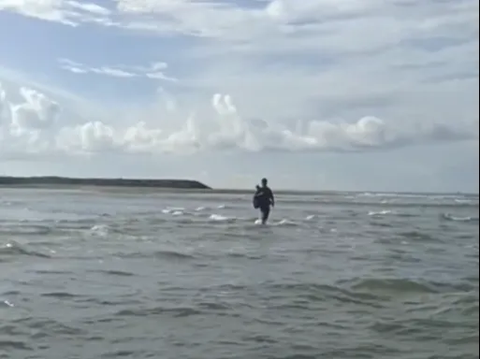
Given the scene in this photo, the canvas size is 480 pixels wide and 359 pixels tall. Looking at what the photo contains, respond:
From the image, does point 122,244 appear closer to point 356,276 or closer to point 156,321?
point 156,321

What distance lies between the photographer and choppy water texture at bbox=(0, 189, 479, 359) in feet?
11.3

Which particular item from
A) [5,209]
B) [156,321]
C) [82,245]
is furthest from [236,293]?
[5,209]

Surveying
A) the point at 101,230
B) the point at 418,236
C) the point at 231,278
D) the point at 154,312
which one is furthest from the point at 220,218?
the point at 418,236

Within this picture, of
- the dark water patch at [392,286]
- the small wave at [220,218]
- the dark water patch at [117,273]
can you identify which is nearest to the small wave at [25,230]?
the dark water patch at [117,273]

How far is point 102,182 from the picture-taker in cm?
353

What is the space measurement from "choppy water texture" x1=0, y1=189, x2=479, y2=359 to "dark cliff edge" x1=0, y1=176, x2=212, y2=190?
99 mm

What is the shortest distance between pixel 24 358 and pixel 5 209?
0.81 meters

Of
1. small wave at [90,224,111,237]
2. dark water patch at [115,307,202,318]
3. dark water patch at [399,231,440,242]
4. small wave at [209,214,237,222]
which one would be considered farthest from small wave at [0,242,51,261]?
dark water patch at [399,231,440,242]

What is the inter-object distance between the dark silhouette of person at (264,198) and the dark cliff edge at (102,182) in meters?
0.24

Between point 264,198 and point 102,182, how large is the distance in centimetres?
77

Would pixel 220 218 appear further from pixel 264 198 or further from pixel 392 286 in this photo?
pixel 392 286

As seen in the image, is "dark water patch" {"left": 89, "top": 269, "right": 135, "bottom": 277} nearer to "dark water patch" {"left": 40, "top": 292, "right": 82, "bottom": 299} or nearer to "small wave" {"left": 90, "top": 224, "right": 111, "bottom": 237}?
"dark water patch" {"left": 40, "top": 292, "right": 82, "bottom": 299}

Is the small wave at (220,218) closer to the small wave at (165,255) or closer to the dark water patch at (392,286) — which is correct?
the small wave at (165,255)

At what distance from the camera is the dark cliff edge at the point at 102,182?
3.46 meters
